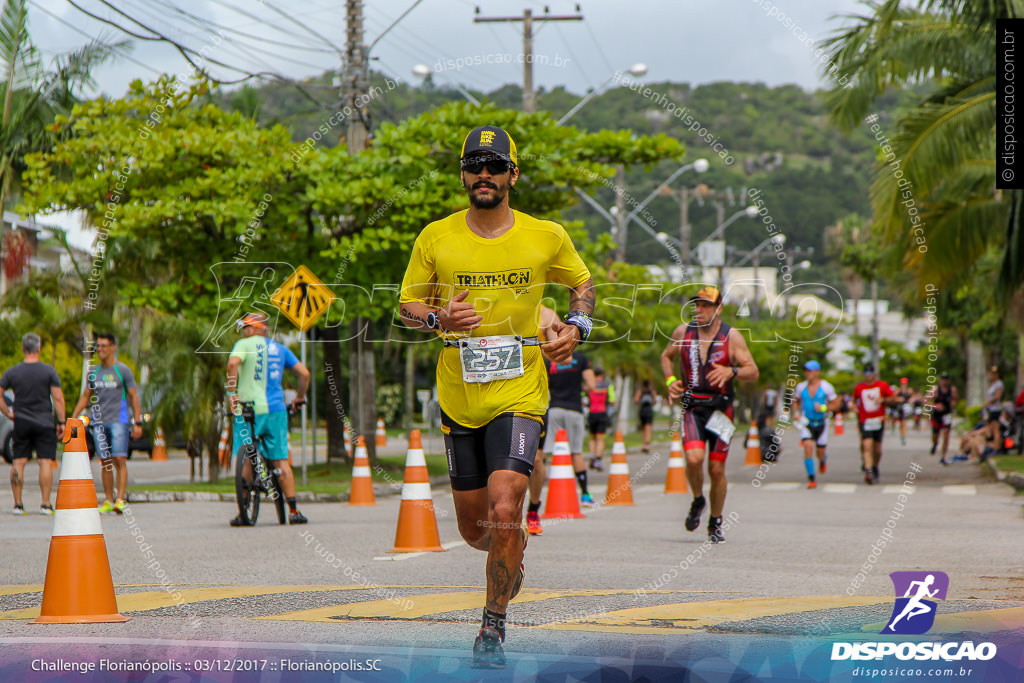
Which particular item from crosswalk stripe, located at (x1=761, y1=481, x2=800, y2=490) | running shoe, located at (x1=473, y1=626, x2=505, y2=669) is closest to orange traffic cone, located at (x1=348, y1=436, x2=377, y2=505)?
crosswalk stripe, located at (x1=761, y1=481, x2=800, y2=490)

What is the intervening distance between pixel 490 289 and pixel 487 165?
50 cm

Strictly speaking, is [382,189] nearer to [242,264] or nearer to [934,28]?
[242,264]

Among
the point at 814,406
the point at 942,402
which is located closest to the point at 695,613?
the point at 814,406

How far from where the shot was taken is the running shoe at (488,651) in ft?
14.5

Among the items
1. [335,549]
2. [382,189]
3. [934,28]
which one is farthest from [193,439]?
[934,28]

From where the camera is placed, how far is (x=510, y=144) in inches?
208

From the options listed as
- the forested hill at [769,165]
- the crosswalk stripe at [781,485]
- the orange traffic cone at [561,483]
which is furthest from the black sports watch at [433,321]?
the forested hill at [769,165]

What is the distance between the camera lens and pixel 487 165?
16.9 feet

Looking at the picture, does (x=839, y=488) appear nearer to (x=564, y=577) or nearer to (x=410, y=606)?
(x=564, y=577)

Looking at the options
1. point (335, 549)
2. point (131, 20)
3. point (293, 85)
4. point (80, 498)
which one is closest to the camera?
point (80, 498)

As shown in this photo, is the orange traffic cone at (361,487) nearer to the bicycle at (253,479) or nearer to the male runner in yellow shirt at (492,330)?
the bicycle at (253,479)

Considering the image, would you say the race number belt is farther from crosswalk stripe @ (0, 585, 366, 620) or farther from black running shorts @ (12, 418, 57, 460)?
black running shorts @ (12, 418, 57, 460)

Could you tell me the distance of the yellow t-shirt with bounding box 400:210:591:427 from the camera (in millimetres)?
5152

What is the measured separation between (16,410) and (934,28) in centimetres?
1393
